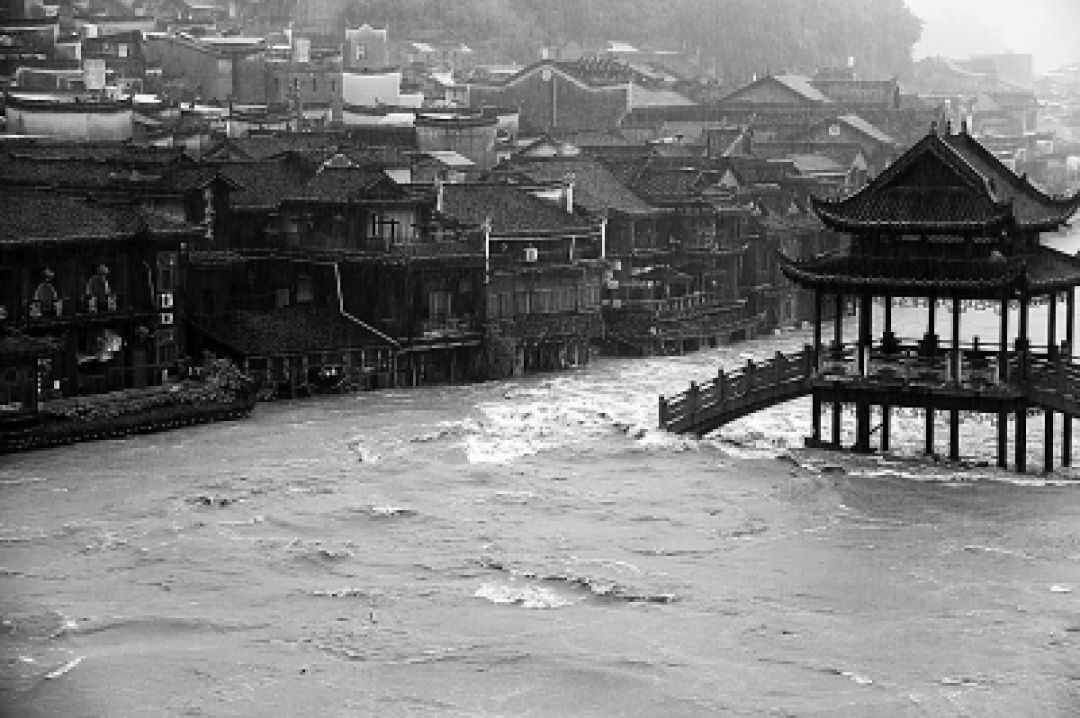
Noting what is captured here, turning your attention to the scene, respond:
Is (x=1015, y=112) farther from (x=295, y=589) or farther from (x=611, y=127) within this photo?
(x=295, y=589)

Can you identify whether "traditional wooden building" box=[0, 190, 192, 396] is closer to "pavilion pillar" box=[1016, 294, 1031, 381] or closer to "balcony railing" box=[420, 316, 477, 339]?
"balcony railing" box=[420, 316, 477, 339]

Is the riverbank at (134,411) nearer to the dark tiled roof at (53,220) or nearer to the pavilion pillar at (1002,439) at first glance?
the dark tiled roof at (53,220)

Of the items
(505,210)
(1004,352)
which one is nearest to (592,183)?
(505,210)

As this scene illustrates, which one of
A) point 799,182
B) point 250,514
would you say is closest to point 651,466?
point 250,514

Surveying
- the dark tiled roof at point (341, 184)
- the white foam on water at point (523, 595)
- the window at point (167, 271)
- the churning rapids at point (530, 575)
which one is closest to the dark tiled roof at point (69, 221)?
the window at point (167, 271)

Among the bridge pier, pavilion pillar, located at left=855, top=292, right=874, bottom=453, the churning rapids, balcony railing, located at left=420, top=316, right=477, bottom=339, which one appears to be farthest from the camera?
balcony railing, located at left=420, top=316, right=477, bottom=339

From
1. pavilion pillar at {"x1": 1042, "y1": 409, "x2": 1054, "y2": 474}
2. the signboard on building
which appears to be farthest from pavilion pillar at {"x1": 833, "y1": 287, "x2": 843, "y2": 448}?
the signboard on building
